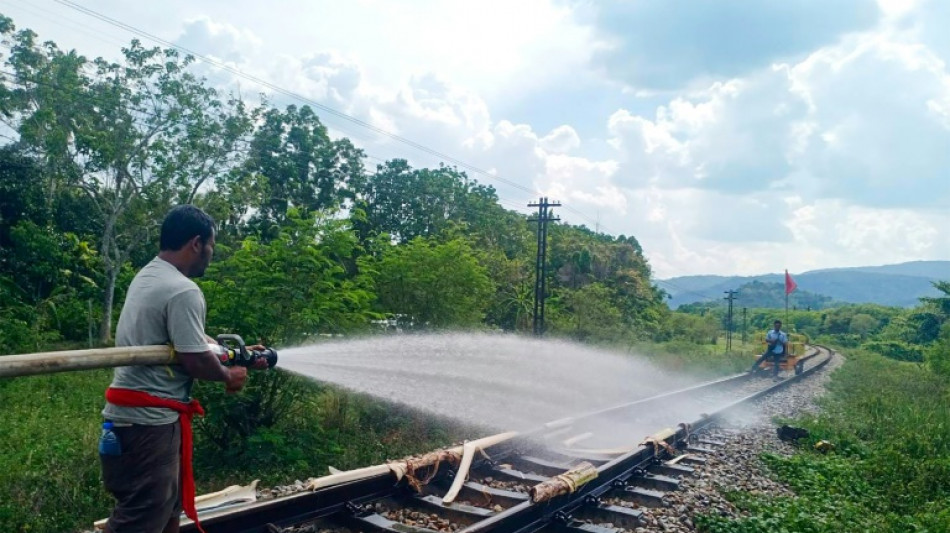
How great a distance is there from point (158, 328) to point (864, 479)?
766cm

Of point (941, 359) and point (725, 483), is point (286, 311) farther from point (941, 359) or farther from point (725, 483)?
point (941, 359)

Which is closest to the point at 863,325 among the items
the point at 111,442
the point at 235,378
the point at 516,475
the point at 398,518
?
the point at 516,475

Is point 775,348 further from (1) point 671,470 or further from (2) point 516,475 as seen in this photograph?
(2) point 516,475

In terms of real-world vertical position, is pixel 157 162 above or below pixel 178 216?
above

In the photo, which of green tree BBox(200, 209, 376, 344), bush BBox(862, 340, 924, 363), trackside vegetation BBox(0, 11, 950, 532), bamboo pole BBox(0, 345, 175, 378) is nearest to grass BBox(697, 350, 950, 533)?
trackside vegetation BBox(0, 11, 950, 532)

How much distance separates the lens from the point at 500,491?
6137 mm

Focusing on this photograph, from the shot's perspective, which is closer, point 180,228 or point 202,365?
point 202,365

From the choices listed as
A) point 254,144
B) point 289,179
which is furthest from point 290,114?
point 254,144

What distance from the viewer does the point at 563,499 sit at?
5.94m

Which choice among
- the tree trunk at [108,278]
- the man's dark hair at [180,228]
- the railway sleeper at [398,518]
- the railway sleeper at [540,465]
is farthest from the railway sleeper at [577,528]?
the tree trunk at [108,278]

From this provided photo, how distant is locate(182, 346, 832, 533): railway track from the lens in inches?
203

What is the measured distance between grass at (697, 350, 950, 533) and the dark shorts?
4.31 meters

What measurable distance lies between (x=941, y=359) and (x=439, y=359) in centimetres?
1999

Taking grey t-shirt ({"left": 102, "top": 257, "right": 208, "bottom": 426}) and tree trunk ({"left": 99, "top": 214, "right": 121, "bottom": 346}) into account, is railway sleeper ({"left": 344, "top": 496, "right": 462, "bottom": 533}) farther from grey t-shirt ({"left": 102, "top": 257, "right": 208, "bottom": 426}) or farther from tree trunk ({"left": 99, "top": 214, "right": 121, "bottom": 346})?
tree trunk ({"left": 99, "top": 214, "right": 121, "bottom": 346})
